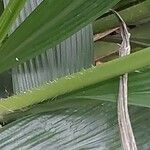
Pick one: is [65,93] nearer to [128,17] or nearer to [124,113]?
[124,113]

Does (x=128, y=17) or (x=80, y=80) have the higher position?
(x=128, y=17)

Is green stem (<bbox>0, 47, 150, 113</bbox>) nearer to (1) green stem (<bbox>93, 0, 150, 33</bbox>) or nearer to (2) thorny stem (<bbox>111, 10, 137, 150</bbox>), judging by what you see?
(2) thorny stem (<bbox>111, 10, 137, 150</bbox>)

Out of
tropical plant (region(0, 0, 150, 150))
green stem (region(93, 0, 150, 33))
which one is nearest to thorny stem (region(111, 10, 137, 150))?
tropical plant (region(0, 0, 150, 150))

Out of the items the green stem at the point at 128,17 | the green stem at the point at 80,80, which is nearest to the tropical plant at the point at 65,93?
the green stem at the point at 80,80

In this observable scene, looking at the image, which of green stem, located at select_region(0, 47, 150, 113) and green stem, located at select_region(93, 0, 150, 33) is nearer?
green stem, located at select_region(0, 47, 150, 113)

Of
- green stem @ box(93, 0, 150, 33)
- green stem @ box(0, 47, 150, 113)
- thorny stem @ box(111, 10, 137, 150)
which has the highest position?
green stem @ box(93, 0, 150, 33)

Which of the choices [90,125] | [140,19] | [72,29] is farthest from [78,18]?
[140,19]

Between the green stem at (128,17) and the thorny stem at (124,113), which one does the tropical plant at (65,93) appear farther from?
the green stem at (128,17)

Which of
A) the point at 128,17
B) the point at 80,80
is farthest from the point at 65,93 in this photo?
the point at 128,17
